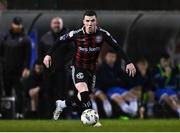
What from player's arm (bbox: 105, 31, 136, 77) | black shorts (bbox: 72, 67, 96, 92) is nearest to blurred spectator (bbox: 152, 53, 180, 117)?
black shorts (bbox: 72, 67, 96, 92)

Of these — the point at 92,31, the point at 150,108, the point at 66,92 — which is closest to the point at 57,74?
the point at 66,92

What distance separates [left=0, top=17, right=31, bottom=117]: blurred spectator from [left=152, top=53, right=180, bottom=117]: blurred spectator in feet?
10.6

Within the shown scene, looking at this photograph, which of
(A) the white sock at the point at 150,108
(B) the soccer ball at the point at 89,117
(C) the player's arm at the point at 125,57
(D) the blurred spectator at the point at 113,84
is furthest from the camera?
(A) the white sock at the point at 150,108

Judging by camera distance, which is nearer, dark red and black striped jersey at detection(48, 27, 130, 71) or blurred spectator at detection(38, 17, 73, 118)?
dark red and black striped jersey at detection(48, 27, 130, 71)

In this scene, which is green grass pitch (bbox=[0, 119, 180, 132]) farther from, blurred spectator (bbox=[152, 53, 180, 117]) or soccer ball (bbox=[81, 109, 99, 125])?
blurred spectator (bbox=[152, 53, 180, 117])

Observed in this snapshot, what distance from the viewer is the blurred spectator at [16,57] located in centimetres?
2312

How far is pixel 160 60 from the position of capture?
24.0 m

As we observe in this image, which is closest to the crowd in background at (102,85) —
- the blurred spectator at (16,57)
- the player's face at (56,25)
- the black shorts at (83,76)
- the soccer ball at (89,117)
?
the blurred spectator at (16,57)

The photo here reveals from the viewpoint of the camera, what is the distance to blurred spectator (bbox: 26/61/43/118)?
23422 millimetres

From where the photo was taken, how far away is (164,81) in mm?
23562

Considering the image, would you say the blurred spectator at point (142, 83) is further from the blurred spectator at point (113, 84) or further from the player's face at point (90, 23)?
the player's face at point (90, 23)
